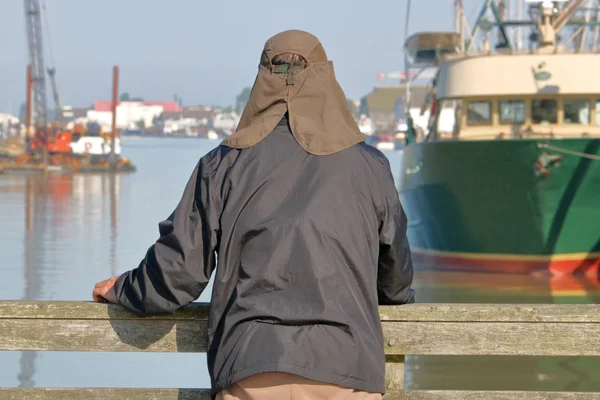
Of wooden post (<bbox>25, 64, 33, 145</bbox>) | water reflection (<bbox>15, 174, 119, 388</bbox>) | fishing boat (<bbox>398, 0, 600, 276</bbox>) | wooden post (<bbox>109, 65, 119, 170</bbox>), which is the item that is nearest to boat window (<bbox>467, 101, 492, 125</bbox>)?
fishing boat (<bbox>398, 0, 600, 276</bbox>)

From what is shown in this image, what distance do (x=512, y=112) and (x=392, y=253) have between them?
55.7ft

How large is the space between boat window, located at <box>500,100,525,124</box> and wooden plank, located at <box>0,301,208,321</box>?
1677 cm

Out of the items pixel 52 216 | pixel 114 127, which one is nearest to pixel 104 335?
pixel 52 216

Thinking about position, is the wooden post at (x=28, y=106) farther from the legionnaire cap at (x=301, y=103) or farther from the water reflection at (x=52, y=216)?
the legionnaire cap at (x=301, y=103)

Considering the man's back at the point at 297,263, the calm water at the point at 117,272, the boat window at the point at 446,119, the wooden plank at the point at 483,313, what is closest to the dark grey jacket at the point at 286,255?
the man's back at the point at 297,263

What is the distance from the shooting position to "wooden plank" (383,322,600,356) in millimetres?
3809

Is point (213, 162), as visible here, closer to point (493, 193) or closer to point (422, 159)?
point (493, 193)

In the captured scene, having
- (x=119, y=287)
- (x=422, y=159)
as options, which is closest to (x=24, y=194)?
(x=422, y=159)

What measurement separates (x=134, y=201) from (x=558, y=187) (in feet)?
80.4

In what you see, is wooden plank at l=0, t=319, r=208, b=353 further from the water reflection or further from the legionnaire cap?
the water reflection

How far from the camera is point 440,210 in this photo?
67.6ft

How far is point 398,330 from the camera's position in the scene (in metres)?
3.80

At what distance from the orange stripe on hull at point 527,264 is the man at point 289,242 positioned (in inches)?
631

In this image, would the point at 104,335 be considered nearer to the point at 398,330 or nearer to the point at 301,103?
the point at 398,330
